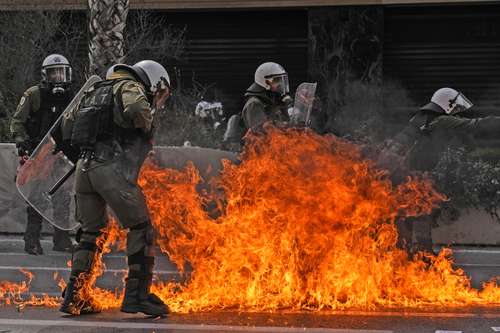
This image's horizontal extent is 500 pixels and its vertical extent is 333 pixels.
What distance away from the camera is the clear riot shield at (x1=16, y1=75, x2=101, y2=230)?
22.7ft

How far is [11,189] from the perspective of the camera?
10.9 meters

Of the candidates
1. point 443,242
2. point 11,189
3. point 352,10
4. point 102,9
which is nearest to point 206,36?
point 352,10

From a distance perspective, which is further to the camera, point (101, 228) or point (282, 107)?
point (282, 107)

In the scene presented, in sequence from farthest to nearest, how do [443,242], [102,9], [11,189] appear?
[102,9] → [11,189] → [443,242]

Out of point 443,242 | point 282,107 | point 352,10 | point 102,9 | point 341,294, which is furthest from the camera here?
point 352,10

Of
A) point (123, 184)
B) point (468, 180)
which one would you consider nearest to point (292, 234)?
point (123, 184)

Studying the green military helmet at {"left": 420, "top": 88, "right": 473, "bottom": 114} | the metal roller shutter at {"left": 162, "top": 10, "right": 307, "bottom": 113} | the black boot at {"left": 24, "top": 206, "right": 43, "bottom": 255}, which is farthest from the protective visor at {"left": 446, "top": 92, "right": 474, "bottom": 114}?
the metal roller shutter at {"left": 162, "top": 10, "right": 307, "bottom": 113}

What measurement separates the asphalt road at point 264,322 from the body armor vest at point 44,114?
3.29 metres

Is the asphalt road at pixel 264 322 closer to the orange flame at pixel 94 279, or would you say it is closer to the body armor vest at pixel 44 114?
the orange flame at pixel 94 279

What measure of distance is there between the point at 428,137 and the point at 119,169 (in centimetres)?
322

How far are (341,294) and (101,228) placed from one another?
176cm

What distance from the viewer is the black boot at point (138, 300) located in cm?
612

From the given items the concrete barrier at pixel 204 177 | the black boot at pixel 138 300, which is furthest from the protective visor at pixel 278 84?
the black boot at pixel 138 300

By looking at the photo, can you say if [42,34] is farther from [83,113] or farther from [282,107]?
[83,113]
